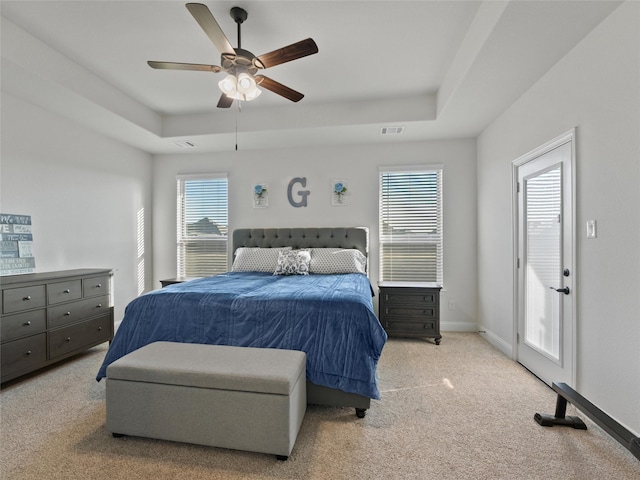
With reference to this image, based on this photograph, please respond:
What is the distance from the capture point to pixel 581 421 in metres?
2.03

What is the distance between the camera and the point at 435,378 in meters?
2.78

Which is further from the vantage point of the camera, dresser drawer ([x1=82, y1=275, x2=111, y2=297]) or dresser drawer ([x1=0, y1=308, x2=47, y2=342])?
dresser drawer ([x1=82, y1=275, x2=111, y2=297])

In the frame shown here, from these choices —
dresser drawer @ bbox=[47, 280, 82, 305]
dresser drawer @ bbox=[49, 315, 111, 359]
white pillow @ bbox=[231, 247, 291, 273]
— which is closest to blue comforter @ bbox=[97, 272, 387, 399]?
dresser drawer @ bbox=[49, 315, 111, 359]

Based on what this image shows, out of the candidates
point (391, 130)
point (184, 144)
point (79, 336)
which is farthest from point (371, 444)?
point (184, 144)

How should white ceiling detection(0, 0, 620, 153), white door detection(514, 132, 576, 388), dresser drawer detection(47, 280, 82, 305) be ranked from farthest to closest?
dresser drawer detection(47, 280, 82, 305)
white door detection(514, 132, 576, 388)
white ceiling detection(0, 0, 620, 153)

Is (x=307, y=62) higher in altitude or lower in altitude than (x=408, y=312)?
higher

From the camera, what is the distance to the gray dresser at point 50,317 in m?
2.58

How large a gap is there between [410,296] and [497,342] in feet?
3.48

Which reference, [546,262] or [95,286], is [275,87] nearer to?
[546,262]

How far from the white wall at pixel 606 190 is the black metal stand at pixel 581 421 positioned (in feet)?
0.75

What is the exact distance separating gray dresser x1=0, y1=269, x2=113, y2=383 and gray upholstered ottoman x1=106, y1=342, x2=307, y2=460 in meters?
1.47

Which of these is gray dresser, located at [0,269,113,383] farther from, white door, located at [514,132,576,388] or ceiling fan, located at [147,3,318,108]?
white door, located at [514,132,576,388]

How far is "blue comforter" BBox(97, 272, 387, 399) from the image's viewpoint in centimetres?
210

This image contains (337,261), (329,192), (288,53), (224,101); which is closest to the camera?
(288,53)
